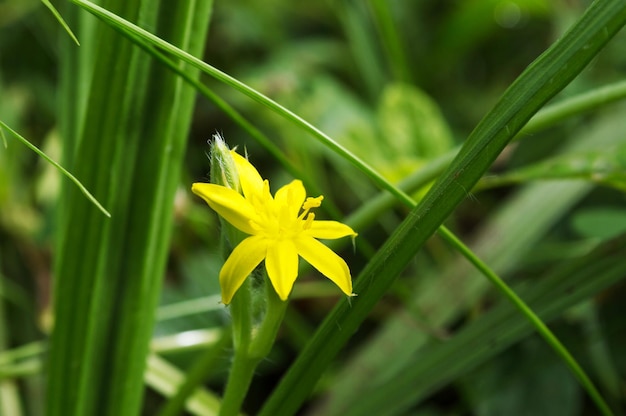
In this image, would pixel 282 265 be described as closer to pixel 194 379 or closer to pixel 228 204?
pixel 228 204

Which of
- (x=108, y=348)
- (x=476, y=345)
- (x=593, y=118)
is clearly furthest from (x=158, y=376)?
(x=593, y=118)

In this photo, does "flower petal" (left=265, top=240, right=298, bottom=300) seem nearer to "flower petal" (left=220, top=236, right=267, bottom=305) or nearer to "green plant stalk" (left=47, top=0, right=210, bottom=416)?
"flower petal" (left=220, top=236, right=267, bottom=305)

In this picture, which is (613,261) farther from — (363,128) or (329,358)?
(363,128)

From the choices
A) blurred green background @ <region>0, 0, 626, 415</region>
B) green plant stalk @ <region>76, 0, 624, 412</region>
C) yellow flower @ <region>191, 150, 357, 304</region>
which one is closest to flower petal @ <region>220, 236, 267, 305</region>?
yellow flower @ <region>191, 150, 357, 304</region>

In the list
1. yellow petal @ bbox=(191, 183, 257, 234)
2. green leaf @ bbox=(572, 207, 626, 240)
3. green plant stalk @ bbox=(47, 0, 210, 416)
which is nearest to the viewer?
yellow petal @ bbox=(191, 183, 257, 234)

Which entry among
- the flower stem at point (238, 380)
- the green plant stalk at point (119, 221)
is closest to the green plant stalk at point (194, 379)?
the green plant stalk at point (119, 221)

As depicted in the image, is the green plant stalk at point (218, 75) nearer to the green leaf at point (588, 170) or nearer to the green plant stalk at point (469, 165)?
the green plant stalk at point (469, 165)
